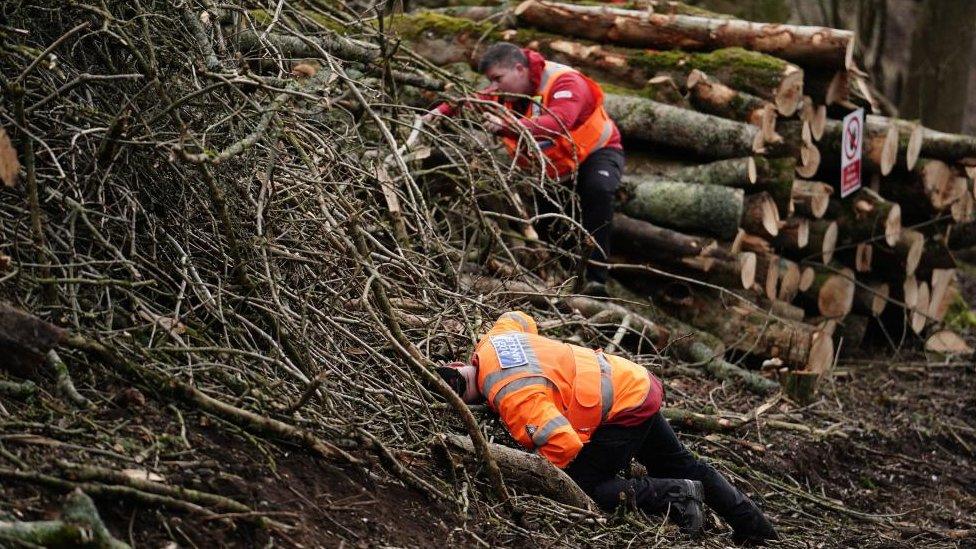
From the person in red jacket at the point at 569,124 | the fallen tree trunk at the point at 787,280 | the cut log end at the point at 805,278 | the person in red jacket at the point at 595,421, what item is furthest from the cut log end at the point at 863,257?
the person in red jacket at the point at 595,421

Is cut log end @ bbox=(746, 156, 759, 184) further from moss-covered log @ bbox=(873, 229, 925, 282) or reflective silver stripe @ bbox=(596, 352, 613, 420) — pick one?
reflective silver stripe @ bbox=(596, 352, 613, 420)

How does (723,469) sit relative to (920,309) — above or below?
above

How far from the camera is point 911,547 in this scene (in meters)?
5.55

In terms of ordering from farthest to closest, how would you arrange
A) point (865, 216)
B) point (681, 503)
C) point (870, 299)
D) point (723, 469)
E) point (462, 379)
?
point (870, 299) → point (865, 216) → point (723, 469) → point (681, 503) → point (462, 379)

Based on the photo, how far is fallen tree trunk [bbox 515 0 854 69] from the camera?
8.20 m

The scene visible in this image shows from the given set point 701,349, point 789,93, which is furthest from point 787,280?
point 789,93

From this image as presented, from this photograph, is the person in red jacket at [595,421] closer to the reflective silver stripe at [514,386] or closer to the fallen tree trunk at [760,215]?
the reflective silver stripe at [514,386]

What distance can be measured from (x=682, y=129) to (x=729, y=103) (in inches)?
15.1

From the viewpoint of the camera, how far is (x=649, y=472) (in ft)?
17.5

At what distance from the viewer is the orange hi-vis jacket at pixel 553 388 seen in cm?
454

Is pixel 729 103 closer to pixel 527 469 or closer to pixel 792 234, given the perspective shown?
pixel 792 234

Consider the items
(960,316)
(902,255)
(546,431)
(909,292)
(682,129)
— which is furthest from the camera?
(960,316)

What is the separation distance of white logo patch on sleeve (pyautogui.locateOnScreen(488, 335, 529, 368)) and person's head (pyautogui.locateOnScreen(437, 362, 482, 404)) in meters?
0.13

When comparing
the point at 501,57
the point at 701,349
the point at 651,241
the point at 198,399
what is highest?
the point at 501,57
